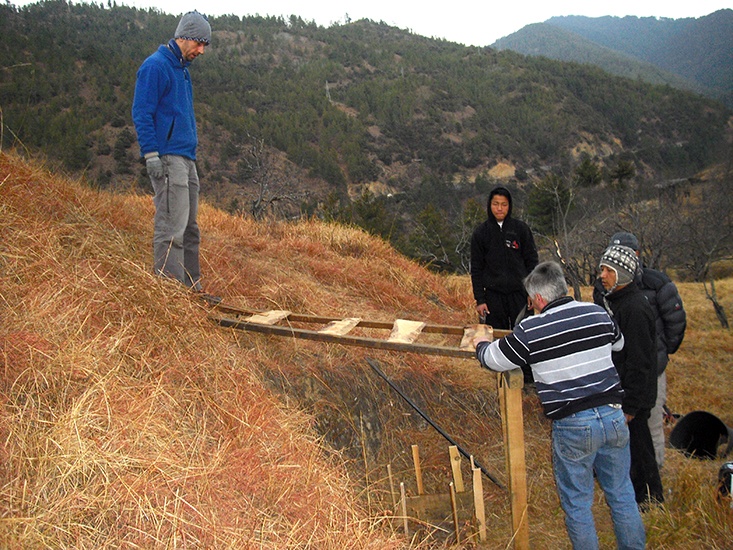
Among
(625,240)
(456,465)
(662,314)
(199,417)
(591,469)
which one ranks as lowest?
(456,465)

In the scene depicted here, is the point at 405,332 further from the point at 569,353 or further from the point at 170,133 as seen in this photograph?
the point at 170,133

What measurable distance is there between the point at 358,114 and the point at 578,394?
6161 centimetres

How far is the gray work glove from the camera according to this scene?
3422 mm

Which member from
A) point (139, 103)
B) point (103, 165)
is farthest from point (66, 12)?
point (139, 103)

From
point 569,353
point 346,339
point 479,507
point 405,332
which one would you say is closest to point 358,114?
point 405,332

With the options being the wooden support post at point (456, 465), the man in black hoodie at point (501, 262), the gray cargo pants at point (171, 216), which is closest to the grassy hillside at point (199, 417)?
the gray cargo pants at point (171, 216)

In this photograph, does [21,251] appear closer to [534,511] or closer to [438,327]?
[438,327]

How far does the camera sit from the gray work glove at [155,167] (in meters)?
3.42

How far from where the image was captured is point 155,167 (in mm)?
3445

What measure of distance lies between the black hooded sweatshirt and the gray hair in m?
1.49

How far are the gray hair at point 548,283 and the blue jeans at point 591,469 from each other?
0.56 meters

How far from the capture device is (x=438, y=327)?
12.1 feet

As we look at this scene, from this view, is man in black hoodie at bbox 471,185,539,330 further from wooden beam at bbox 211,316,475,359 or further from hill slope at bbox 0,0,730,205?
hill slope at bbox 0,0,730,205

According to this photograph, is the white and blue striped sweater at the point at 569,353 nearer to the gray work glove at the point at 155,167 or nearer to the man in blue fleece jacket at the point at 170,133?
the man in blue fleece jacket at the point at 170,133
